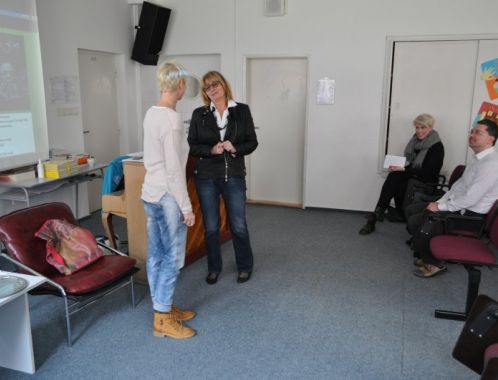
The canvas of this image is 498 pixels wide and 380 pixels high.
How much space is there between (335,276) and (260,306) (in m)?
0.83

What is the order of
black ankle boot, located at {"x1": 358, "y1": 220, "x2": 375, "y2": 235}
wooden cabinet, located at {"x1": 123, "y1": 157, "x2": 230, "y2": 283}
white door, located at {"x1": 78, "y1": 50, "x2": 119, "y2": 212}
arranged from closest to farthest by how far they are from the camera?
wooden cabinet, located at {"x1": 123, "y1": 157, "x2": 230, "y2": 283} → black ankle boot, located at {"x1": 358, "y1": 220, "x2": 375, "y2": 235} → white door, located at {"x1": 78, "y1": 50, "x2": 119, "y2": 212}

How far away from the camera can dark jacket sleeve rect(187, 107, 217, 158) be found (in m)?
3.21

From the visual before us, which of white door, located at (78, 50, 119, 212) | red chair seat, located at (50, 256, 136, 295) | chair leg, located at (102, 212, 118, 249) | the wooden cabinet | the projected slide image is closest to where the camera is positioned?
red chair seat, located at (50, 256, 136, 295)

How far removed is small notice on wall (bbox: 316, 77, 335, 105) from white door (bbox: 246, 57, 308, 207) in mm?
269

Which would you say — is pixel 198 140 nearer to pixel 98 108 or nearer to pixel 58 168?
pixel 58 168

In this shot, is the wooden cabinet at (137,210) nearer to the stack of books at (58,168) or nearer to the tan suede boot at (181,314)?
the tan suede boot at (181,314)

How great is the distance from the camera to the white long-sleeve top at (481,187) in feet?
10.4

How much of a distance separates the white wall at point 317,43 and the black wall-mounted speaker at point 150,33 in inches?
5.0

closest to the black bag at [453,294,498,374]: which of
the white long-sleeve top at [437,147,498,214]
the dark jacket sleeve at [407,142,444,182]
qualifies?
the white long-sleeve top at [437,147,498,214]

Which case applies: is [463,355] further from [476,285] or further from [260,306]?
[260,306]

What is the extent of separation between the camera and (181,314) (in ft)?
9.86

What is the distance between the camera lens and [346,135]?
5539 mm

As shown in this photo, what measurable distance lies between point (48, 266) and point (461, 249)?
8.69 ft

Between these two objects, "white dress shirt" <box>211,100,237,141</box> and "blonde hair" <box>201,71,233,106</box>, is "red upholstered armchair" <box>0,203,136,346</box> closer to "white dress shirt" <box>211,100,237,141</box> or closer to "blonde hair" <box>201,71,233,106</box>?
"white dress shirt" <box>211,100,237,141</box>
